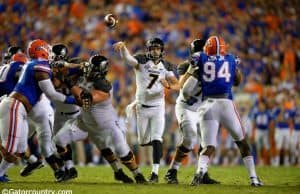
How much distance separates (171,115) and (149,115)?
6.16m

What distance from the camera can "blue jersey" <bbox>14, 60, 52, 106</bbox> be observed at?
29.5ft

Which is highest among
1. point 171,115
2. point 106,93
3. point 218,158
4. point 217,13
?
point 217,13

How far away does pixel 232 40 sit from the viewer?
18625 millimetres

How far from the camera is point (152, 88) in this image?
33.3ft

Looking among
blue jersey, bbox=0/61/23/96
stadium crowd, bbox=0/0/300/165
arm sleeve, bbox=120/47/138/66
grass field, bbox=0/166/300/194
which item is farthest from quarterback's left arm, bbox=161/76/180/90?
stadium crowd, bbox=0/0/300/165

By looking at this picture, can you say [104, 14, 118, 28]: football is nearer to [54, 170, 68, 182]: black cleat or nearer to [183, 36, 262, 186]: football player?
[183, 36, 262, 186]: football player

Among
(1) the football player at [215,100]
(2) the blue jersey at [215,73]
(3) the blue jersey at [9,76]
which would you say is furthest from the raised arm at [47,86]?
(2) the blue jersey at [215,73]

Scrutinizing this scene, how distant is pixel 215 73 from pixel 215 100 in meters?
0.34

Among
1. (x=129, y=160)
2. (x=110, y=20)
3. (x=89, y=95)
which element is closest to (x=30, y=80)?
(x=89, y=95)

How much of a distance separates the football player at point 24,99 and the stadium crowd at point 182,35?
6.41 meters

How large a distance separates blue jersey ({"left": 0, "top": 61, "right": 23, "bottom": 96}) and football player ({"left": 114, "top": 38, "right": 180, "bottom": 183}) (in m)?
1.56

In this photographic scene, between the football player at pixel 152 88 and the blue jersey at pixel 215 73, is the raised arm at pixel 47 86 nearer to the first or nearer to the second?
the football player at pixel 152 88

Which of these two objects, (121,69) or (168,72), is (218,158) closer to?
(121,69)

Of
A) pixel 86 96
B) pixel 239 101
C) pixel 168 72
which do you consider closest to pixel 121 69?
pixel 239 101
